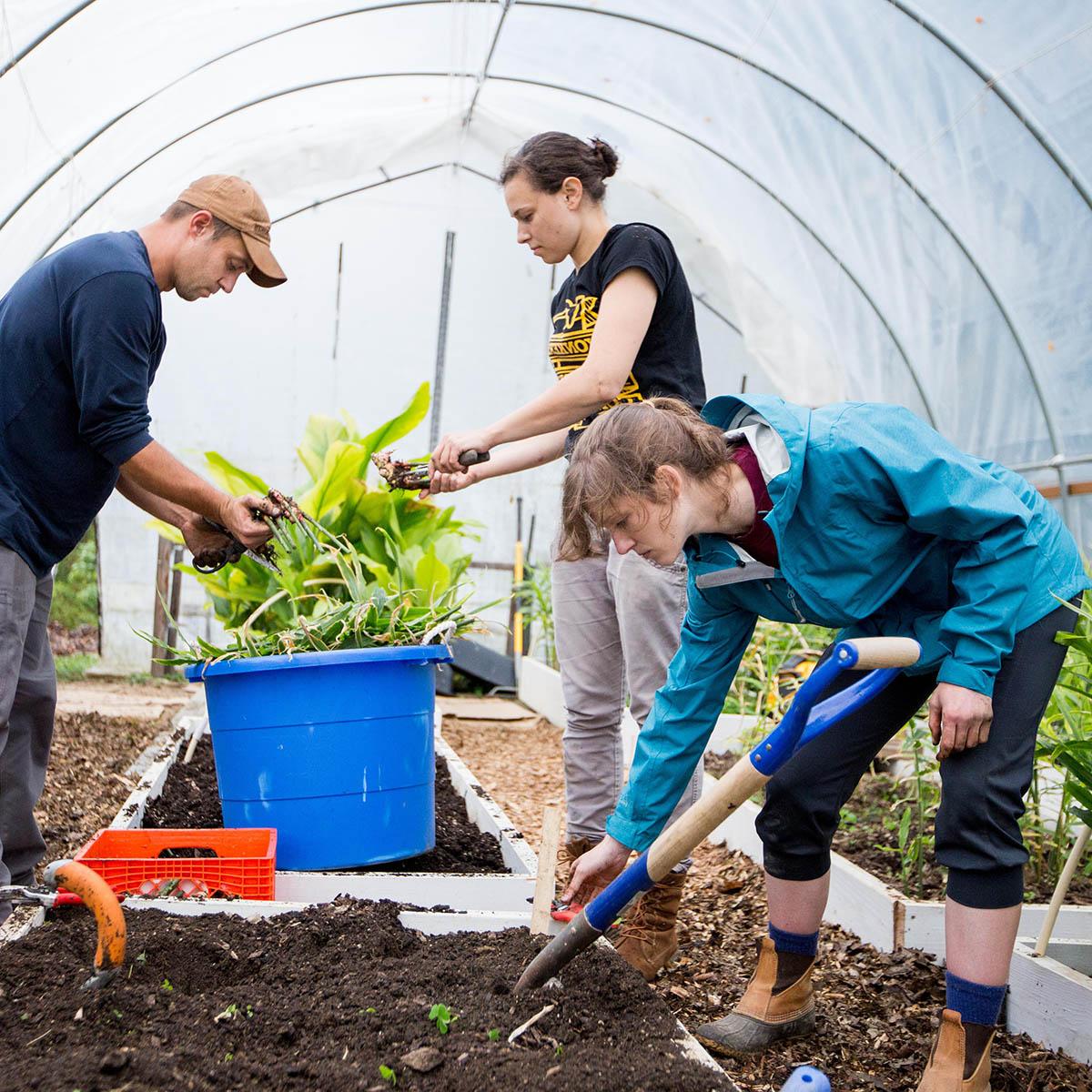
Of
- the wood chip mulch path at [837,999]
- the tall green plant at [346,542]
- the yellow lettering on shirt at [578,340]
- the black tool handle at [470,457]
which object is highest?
the yellow lettering on shirt at [578,340]

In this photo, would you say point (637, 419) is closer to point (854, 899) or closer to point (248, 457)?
point (854, 899)

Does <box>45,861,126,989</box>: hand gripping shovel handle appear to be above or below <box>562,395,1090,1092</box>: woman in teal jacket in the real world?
below

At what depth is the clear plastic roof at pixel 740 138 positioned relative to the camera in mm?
4730

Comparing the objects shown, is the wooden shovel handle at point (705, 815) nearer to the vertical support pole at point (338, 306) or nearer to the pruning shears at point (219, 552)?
the pruning shears at point (219, 552)

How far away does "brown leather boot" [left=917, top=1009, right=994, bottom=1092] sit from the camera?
5.43 ft

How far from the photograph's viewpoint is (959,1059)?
5.44ft

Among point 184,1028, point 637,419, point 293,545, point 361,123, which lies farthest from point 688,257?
point 184,1028

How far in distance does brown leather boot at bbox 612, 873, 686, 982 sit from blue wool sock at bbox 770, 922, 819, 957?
0.33 m

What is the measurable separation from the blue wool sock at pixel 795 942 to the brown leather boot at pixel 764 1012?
0.5 inches

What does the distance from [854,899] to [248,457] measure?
21.2ft

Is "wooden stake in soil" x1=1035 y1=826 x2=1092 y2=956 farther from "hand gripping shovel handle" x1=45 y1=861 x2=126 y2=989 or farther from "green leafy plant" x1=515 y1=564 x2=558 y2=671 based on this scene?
"green leafy plant" x1=515 y1=564 x2=558 y2=671

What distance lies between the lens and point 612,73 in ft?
21.6

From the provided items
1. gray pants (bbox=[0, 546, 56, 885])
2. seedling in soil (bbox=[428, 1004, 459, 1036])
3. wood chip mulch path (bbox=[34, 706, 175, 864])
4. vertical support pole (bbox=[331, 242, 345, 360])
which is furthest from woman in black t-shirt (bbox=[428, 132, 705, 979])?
vertical support pole (bbox=[331, 242, 345, 360])

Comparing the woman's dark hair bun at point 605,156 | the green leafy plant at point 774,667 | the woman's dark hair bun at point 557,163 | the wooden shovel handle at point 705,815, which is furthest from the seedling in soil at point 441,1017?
the green leafy plant at point 774,667
